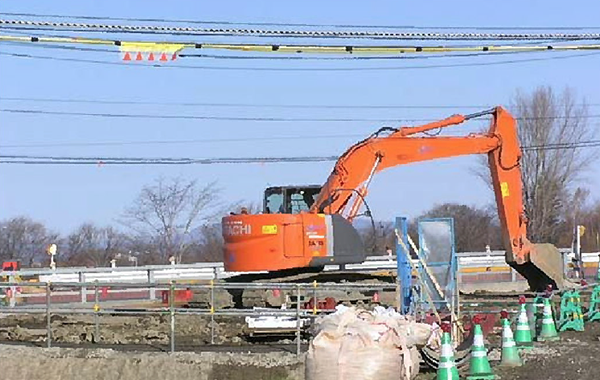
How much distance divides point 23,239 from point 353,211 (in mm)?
74721

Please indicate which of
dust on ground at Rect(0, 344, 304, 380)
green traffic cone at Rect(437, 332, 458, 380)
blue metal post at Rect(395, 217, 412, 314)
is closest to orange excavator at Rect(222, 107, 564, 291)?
blue metal post at Rect(395, 217, 412, 314)

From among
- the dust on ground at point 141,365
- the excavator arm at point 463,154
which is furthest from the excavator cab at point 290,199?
the dust on ground at point 141,365

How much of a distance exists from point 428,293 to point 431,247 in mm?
929

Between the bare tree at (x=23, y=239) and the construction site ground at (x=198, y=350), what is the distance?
6891cm

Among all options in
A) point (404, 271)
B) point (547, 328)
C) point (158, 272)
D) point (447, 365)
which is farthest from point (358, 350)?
point (158, 272)

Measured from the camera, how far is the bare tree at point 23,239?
89.5 metres

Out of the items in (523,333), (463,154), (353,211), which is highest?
(463,154)

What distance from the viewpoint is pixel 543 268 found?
23.9m

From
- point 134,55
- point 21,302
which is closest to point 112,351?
point 134,55

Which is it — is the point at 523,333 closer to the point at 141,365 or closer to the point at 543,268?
the point at 141,365

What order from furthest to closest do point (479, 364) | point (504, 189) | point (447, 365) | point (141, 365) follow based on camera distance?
point (504, 189) → point (141, 365) → point (479, 364) → point (447, 365)

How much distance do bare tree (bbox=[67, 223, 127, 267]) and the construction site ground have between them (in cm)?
6575

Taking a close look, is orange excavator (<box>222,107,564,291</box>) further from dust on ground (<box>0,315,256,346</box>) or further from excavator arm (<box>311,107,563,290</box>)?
dust on ground (<box>0,315,256,346</box>)

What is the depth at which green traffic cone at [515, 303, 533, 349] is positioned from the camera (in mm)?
15398
